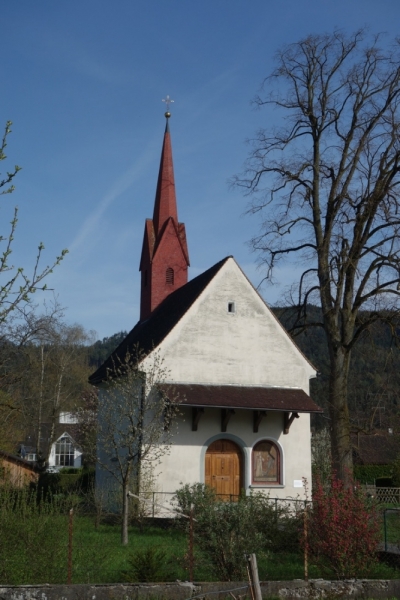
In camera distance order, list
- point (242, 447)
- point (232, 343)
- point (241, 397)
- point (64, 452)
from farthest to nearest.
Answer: point (64, 452), point (232, 343), point (242, 447), point (241, 397)

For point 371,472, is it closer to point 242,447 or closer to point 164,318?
point 164,318

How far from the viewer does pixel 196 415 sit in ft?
68.3

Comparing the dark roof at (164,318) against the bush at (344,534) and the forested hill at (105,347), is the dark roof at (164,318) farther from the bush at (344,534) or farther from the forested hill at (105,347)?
the forested hill at (105,347)

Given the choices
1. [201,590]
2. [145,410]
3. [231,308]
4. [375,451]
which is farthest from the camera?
[375,451]

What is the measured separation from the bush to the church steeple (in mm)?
18134

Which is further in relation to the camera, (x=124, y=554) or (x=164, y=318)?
(x=164, y=318)

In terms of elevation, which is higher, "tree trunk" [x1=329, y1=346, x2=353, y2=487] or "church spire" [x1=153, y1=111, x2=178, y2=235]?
"church spire" [x1=153, y1=111, x2=178, y2=235]

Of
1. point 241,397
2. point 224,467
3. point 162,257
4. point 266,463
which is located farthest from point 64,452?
point 241,397

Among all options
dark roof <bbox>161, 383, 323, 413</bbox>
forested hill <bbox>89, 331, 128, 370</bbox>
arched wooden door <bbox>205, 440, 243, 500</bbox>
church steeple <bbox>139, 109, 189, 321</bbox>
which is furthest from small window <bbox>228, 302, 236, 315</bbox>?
forested hill <bbox>89, 331, 128, 370</bbox>

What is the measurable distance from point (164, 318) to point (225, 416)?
16.1 feet

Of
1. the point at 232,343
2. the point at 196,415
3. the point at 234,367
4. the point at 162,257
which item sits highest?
the point at 162,257

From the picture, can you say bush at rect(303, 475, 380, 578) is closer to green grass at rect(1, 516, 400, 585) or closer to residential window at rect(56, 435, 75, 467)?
green grass at rect(1, 516, 400, 585)

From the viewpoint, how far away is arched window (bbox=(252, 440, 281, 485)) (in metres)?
21.4

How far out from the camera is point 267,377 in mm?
22250
